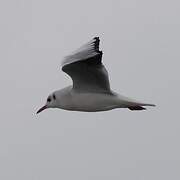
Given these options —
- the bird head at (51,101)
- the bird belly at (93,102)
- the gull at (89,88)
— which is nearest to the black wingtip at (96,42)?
the gull at (89,88)

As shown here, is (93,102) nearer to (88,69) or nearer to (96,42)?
(88,69)

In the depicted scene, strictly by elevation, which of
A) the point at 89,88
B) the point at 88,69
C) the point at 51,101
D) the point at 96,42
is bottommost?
the point at 51,101

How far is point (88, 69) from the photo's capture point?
10.9 meters

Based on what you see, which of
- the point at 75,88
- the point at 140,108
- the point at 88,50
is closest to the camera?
the point at 88,50

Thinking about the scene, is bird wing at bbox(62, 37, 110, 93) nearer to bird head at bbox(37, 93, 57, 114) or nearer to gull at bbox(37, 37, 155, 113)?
gull at bbox(37, 37, 155, 113)

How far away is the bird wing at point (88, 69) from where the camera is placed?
1065 centimetres

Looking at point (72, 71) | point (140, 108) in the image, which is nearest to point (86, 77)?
point (72, 71)

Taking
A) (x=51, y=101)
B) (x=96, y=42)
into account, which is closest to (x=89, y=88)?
(x=96, y=42)

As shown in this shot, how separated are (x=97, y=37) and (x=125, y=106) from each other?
106 centimetres

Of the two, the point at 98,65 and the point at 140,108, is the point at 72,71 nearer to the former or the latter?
the point at 98,65

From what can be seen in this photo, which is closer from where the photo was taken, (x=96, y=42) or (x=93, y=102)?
(x=96, y=42)

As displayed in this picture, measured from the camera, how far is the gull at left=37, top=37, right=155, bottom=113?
424 inches

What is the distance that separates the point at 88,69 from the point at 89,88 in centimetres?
51

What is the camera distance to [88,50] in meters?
10.7
